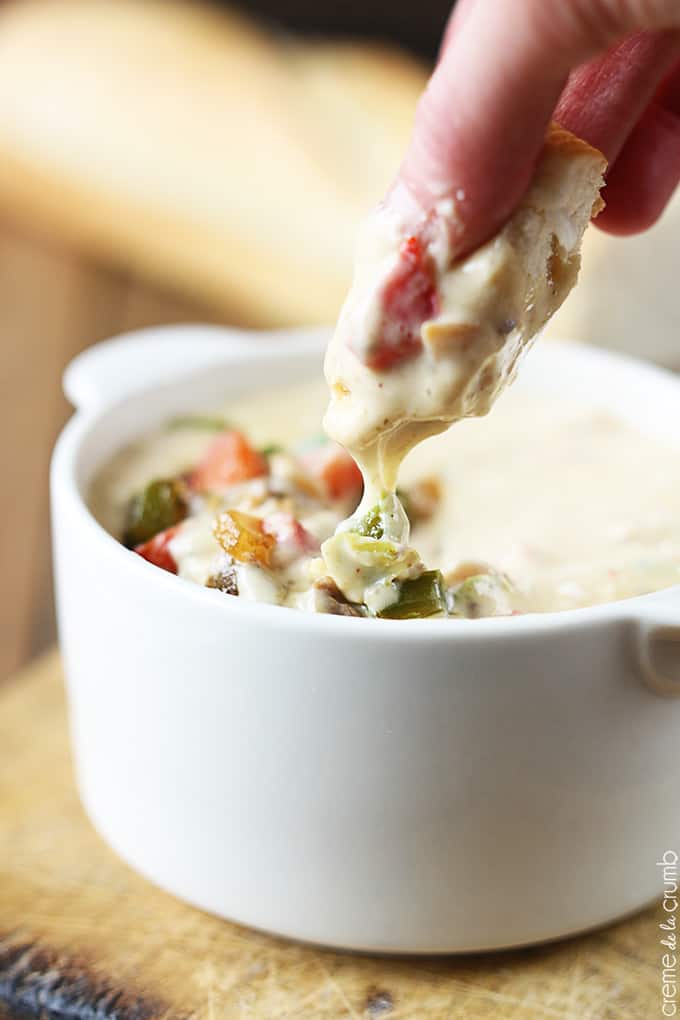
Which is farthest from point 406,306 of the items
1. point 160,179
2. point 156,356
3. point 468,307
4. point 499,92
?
point 160,179

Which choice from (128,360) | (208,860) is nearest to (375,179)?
(128,360)

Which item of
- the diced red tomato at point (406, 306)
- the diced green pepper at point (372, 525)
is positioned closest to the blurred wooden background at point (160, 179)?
the diced green pepper at point (372, 525)

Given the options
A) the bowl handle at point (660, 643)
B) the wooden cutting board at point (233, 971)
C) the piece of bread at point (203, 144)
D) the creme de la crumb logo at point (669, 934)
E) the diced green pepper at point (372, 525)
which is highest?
the bowl handle at point (660, 643)

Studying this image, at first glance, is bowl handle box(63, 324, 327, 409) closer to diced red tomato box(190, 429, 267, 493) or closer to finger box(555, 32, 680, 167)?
diced red tomato box(190, 429, 267, 493)

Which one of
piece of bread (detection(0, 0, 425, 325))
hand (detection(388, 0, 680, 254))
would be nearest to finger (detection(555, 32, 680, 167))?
hand (detection(388, 0, 680, 254))

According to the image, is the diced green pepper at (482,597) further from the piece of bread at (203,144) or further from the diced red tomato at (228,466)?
the piece of bread at (203,144)

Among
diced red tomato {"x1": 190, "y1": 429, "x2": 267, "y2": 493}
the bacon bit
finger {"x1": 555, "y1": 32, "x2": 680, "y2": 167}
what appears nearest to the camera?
finger {"x1": 555, "y1": 32, "x2": 680, "y2": 167}
